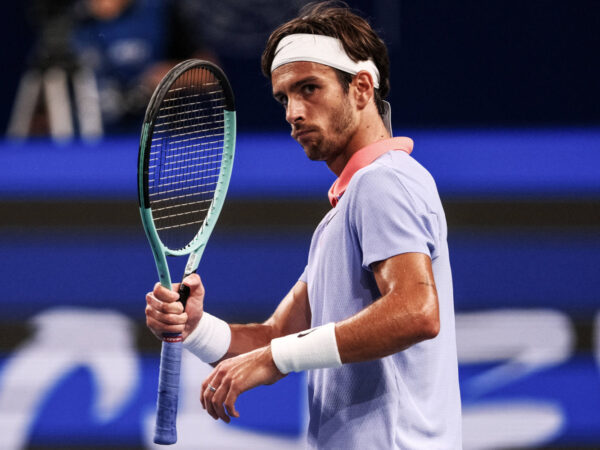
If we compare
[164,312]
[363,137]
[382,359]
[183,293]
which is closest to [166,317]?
[164,312]

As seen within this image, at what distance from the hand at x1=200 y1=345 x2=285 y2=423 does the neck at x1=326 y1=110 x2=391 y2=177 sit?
576mm

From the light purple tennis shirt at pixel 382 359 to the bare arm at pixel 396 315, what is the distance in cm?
8

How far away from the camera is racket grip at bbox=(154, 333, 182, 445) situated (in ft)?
7.94

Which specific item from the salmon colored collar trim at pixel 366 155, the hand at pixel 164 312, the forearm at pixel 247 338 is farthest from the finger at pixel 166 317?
the salmon colored collar trim at pixel 366 155

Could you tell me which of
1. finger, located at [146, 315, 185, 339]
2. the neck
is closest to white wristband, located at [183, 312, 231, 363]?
finger, located at [146, 315, 185, 339]

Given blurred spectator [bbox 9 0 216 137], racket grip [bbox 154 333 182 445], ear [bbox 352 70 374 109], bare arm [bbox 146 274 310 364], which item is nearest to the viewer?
racket grip [bbox 154 333 182 445]

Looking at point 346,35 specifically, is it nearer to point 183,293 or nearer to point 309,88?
point 309,88

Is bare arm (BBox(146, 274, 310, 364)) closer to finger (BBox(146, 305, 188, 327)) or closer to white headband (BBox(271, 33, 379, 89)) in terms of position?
finger (BBox(146, 305, 188, 327))

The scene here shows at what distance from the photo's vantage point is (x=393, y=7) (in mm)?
6469

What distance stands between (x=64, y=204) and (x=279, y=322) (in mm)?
1780

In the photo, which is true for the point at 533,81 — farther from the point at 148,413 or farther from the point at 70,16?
the point at 148,413

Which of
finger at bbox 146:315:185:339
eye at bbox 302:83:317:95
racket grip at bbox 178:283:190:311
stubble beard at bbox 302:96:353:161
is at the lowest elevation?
finger at bbox 146:315:185:339

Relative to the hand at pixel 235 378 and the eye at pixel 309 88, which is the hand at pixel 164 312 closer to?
the hand at pixel 235 378

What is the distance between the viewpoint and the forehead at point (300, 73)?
2.49 metres
